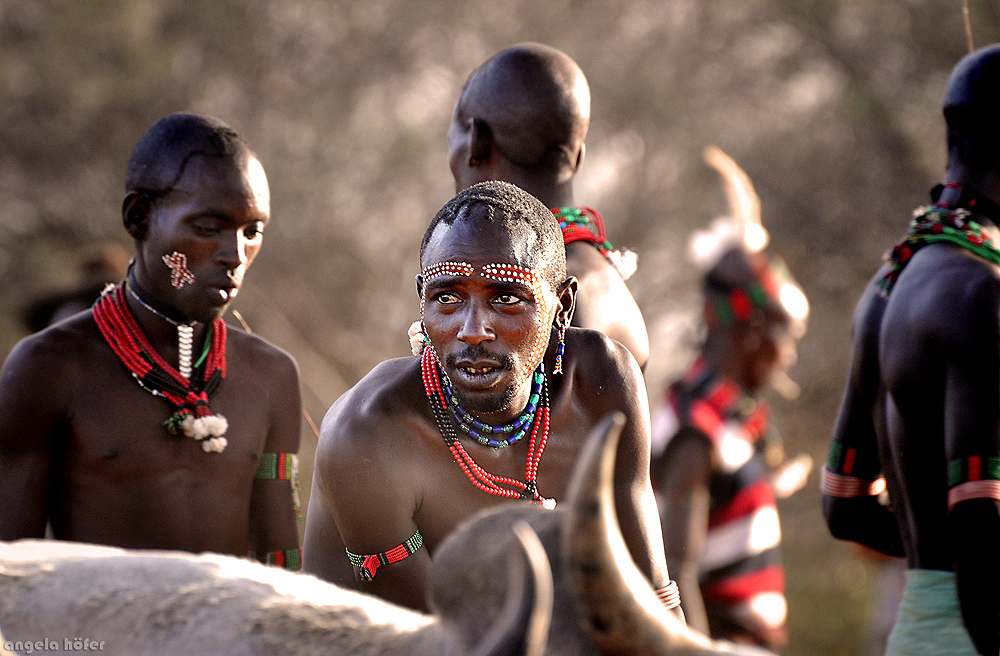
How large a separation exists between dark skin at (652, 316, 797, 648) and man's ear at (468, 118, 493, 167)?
1881mm

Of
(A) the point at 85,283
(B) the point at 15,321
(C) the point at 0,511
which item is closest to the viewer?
(C) the point at 0,511

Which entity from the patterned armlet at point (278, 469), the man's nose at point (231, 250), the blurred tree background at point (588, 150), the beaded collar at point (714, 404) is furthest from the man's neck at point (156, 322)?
the blurred tree background at point (588, 150)

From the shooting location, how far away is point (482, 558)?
121 cm

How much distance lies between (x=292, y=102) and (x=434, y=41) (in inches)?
50.2

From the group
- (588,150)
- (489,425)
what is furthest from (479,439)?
(588,150)

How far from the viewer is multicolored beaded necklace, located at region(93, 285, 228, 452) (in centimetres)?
295

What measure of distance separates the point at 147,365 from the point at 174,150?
59cm

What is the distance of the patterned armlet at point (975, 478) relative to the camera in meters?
2.90

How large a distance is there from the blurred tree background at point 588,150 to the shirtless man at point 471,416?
6146 millimetres

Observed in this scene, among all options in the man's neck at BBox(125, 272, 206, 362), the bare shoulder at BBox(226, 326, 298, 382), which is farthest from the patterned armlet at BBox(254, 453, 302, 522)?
the man's neck at BBox(125, 272, 206, 362)

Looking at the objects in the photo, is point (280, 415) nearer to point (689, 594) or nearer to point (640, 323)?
point (640, 323)

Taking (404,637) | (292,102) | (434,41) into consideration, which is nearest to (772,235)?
(434,41)

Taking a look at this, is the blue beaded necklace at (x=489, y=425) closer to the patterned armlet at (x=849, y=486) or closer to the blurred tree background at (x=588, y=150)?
the patterned armlet at (x=849, y=486)

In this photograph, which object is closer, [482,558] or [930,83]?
[482,558]
